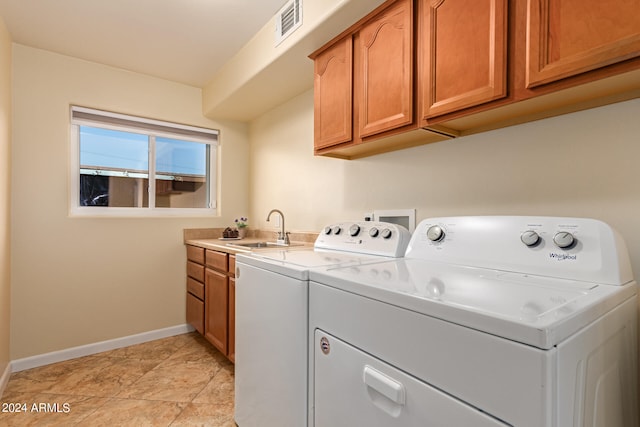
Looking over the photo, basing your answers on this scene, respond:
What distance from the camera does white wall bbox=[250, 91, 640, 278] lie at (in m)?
1.03

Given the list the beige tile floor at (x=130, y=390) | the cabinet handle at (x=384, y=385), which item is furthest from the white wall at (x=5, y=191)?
the cabinet handle at (x=384, y=385)

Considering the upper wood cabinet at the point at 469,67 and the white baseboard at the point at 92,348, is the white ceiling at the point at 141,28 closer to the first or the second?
the upper wood cabinet at the point at 469,67

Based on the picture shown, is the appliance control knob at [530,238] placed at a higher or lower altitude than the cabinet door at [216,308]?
higher

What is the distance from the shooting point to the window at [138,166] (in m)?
2.57

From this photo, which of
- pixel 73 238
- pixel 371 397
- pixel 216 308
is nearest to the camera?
pixel 371 397

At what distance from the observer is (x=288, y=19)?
6.01 feet

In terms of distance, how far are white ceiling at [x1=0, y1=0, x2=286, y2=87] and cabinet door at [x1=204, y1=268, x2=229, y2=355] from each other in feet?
5.54

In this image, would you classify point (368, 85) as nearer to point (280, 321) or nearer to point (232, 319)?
point (280, 321)

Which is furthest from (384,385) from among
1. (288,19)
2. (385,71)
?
(288,19)

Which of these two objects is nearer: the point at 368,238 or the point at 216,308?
the point at 368,238

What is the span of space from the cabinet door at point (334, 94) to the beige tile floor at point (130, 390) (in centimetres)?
167

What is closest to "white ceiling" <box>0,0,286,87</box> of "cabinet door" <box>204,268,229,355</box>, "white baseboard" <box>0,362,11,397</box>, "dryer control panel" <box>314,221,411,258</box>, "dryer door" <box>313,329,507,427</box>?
"dryer control panel" <box>314,221,411,258</box>

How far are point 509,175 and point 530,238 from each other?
1.39 feet

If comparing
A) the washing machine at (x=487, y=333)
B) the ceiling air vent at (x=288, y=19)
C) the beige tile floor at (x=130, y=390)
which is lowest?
the beige tile floor at (x=130, y=390)
